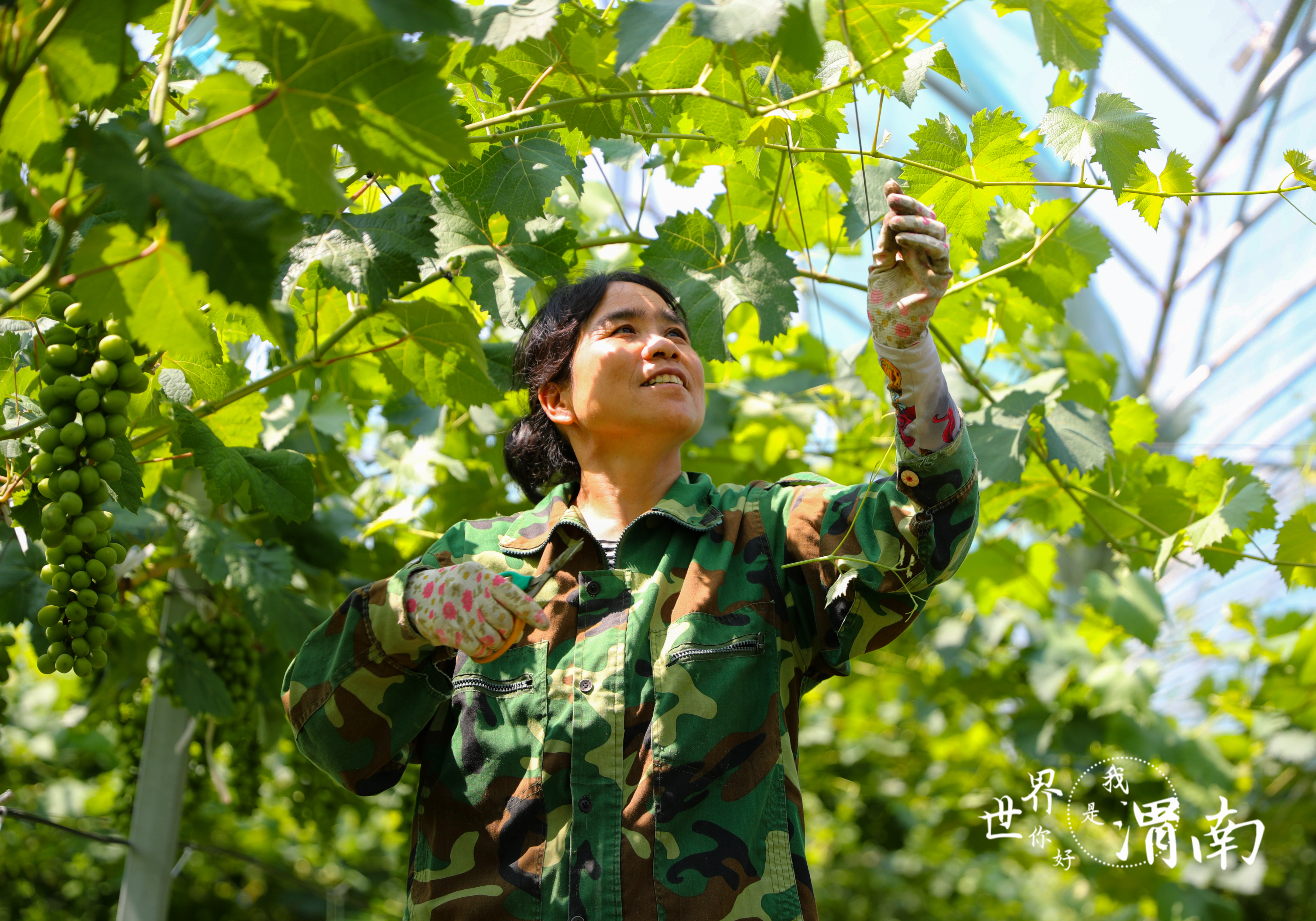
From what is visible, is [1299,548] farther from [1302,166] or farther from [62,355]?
[62,355]

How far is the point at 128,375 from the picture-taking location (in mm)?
1283

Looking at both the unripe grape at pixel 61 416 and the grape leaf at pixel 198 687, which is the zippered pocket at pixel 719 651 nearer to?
the unripe grape at pixel 61 416

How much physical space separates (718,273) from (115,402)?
938 mm

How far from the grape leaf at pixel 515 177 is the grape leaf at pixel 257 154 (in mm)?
633

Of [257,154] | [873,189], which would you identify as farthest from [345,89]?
[873,189]

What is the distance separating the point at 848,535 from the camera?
136cm

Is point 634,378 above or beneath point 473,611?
above

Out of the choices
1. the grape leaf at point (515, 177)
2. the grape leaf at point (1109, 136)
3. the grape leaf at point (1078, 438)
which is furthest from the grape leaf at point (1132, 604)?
the grape leaf at point (515, 177)

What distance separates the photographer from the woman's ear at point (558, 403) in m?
1.68

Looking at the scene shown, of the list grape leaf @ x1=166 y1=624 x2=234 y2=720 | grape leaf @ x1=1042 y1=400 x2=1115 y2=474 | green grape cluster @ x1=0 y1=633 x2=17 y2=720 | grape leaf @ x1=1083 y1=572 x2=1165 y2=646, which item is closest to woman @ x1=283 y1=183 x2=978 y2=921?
grape leaf @ x1=1042 y1=400 x2=1115 y2=474

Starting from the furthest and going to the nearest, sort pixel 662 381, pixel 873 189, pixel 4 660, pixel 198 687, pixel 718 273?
1. pixel 198 687
2. pixel 4 660
3. pixel 873 189
4. pixel 718 273
5. pixel 662 381

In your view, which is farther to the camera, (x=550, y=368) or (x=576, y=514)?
(x=550, y=368)

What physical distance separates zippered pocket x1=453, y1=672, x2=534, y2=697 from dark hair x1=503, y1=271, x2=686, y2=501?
44 cm

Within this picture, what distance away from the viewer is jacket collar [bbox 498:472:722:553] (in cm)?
148
